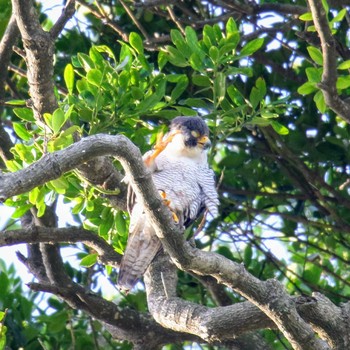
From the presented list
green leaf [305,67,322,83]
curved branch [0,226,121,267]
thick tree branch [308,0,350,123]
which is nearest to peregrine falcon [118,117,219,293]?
curved branch [0,226,121,267]

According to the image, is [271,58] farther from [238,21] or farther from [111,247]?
[111,247]

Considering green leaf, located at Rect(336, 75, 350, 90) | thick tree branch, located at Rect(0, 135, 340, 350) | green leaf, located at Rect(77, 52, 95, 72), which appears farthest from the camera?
green leaf, located at Rect(77, 52, 95, 72)

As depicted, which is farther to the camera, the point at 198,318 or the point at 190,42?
the point at 190,42

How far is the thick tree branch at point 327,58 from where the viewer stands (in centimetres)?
464

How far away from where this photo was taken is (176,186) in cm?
609

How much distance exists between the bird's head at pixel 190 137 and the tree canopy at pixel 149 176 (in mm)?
147

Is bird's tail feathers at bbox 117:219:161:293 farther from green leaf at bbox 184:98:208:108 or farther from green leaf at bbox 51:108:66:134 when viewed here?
green leaf at bbox 51:108:66:134

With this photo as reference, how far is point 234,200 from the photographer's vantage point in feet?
22.3

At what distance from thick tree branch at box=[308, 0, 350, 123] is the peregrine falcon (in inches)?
45.8

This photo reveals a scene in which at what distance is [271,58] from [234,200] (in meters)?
1.03

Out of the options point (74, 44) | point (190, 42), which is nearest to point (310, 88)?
point (190, 42)

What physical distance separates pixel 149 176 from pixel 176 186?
183 cm

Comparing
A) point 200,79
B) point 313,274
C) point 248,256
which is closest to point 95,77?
point 200,79

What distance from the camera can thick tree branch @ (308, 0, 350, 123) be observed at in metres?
4.64
